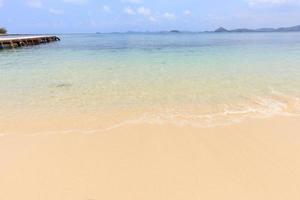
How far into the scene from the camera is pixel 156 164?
3.60 metres

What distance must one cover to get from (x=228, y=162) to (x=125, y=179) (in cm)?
137

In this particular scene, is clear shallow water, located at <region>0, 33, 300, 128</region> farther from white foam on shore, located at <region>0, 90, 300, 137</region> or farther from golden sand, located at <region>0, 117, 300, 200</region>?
golden sand, located at <region>0, 117, 300, 200</region>

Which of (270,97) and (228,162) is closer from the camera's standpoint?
(228,162)

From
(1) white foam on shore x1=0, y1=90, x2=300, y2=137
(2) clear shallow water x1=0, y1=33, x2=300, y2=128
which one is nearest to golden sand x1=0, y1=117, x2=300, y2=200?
(1) white foam on shore x1=0, y1=90, x2=300, y2=137

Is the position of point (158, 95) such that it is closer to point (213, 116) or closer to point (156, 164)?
point (213, 116)

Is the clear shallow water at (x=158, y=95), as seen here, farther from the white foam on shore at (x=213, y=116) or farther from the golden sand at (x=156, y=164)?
the golden sand at (x=156, y=164)

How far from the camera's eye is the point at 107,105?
21.7 ft

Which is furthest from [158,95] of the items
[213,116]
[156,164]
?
[156,164]

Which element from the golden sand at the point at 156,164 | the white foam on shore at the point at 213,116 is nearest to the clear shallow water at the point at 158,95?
the white foam on shore at the point at 213,116

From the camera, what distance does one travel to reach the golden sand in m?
3.01

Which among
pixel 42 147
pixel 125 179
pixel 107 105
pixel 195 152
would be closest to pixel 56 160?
pixel 42 147

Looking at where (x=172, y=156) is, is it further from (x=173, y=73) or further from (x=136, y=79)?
(x=173, y=73)

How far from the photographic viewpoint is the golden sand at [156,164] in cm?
301

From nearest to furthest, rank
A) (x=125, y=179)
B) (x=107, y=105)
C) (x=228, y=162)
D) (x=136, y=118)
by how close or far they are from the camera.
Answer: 1. (x=125, y=179)
2. (x=228, y=162)
3. (x=136, y=118)
4. (x=107, y=105)
